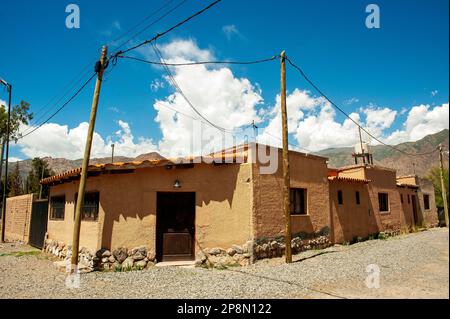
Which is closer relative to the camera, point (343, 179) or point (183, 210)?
point (183, 210)

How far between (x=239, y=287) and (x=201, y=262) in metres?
3.03

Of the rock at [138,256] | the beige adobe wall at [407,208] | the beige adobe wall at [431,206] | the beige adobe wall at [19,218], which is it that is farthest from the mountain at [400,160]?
the rock at [138,256]

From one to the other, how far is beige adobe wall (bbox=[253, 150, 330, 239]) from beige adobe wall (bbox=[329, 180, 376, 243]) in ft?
2.91

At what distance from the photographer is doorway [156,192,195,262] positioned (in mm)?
10484

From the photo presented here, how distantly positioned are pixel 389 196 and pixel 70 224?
18.2 meters

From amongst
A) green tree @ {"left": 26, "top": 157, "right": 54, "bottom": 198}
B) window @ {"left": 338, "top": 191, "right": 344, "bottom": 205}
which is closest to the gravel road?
window @ {"left": 338, "top": 191, "right": 344, "bottom": 205}

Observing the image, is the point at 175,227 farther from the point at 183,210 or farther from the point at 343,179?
the point at 343,179

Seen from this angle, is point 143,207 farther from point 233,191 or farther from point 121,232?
point 233,191

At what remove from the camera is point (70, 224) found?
38.5 feet

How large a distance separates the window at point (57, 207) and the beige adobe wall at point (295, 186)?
8051 mm

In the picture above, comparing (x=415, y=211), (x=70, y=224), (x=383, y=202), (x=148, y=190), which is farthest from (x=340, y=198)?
(x=415, y=211)

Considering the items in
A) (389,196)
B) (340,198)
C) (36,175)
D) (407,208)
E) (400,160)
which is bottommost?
(407,208)

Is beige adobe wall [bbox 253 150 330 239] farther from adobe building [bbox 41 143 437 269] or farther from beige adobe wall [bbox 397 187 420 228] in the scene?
beige adobe wall [bbox 397 187 420 228]
